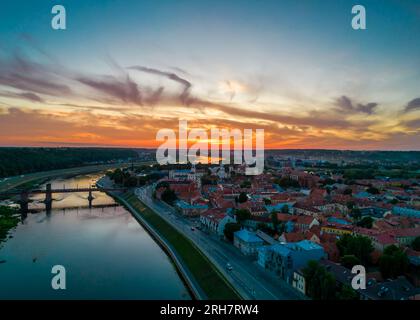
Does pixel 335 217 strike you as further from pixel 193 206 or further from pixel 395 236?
pixel 193 206

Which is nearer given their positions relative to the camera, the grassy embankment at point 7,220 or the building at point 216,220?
the building at point 216,220

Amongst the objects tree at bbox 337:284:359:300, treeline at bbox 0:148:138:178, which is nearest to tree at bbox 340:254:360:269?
tree at bbox 337:284:359:300

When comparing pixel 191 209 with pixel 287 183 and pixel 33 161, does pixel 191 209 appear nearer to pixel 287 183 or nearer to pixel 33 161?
pixel 287 183

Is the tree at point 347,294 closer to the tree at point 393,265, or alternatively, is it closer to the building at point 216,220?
the tree at point 393,265

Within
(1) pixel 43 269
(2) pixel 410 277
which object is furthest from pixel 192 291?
(2) pixel 410 277

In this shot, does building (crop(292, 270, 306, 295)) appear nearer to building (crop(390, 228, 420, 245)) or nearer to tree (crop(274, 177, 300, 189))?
building (crop(390, 228, 420, 245))

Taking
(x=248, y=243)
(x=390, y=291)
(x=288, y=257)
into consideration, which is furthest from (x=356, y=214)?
(x=390, y=291)

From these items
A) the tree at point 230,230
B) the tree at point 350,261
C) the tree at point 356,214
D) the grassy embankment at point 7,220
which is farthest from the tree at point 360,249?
the grassy embankment at point 7,220
